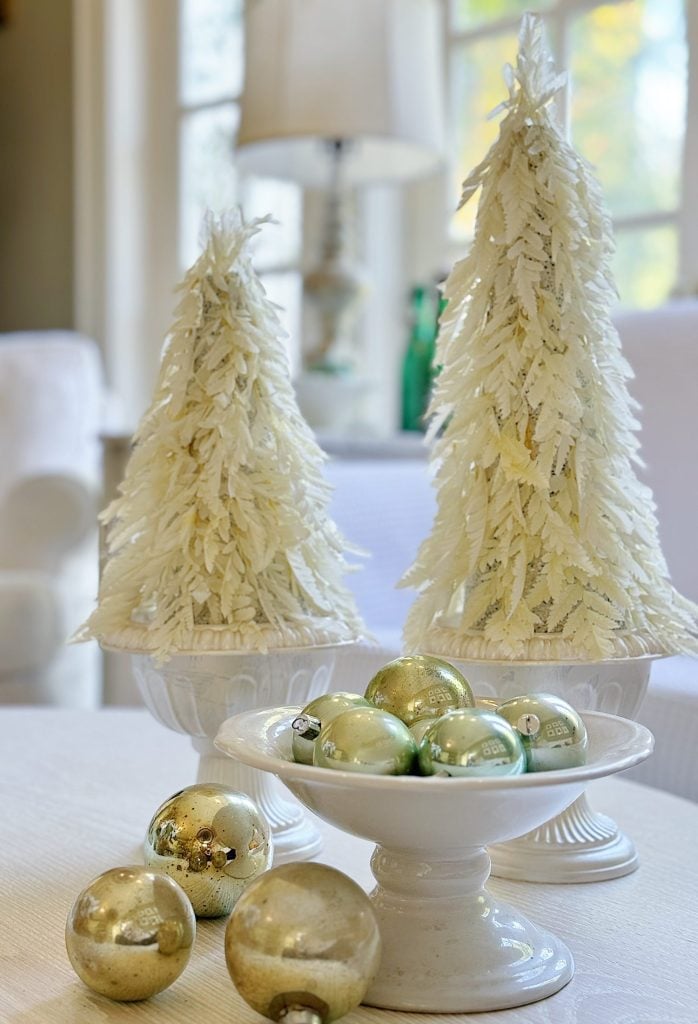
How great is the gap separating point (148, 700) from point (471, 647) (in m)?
0.23

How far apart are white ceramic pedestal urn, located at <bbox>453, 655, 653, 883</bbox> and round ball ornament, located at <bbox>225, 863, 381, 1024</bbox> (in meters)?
0.24

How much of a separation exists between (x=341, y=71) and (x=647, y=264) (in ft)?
2.12

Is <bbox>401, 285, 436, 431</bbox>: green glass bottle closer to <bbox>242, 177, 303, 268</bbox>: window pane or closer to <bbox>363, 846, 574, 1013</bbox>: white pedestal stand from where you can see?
<bbox>242, 177, 303, 268</bbox>: window pane

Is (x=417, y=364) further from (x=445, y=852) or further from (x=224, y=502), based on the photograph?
(x=445, y=852)

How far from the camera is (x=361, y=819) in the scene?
0.55 metres

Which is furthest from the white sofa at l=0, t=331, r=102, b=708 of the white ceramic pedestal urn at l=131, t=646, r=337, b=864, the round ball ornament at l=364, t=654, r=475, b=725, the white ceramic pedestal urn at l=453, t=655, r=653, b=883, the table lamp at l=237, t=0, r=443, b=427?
the round ball ornament at l=364, t=654, r=475, b=725

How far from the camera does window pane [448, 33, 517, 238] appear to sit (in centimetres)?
246

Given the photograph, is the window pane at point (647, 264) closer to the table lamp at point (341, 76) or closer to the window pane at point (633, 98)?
the window pane at point (633, 98)

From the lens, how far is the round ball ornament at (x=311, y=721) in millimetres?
576

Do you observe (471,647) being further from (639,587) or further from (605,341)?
(605,341)

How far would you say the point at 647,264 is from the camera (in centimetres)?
225

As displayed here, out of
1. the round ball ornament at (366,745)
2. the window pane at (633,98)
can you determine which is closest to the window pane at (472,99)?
the window pane at (633,98)

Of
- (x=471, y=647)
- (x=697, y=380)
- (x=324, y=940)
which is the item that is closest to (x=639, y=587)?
(x=471, y=647)

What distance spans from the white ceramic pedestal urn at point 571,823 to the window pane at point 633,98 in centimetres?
158
